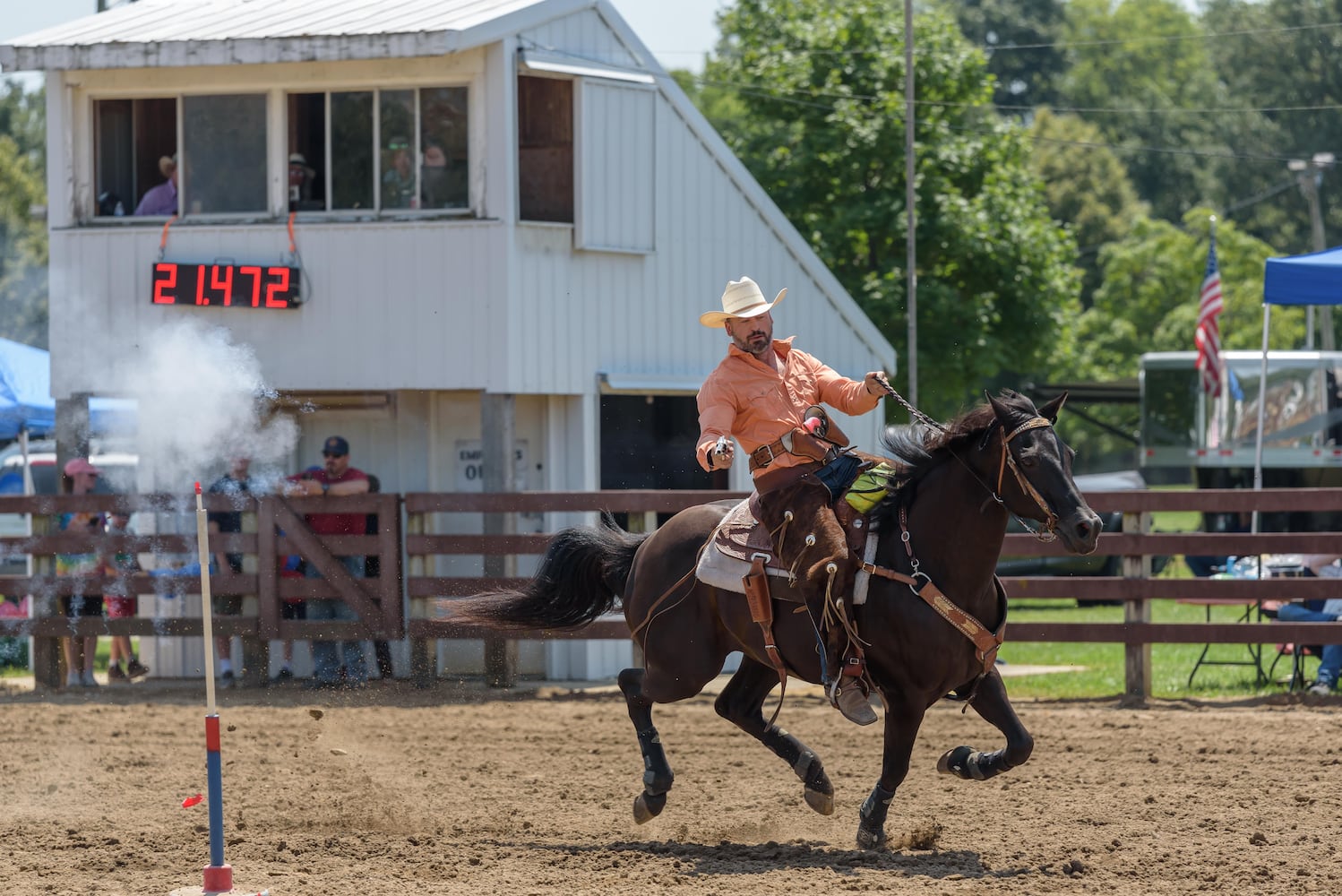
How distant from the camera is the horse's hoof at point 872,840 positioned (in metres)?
7.00

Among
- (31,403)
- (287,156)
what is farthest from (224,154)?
(31,403)

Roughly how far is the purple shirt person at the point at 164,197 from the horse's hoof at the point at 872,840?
9.29 m

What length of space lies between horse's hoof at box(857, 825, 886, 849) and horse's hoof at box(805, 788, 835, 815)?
0.40 meters

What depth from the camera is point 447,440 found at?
14.2m

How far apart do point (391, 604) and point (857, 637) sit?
246 inches

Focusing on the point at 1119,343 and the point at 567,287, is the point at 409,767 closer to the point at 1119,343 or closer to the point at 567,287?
the point at 567,287

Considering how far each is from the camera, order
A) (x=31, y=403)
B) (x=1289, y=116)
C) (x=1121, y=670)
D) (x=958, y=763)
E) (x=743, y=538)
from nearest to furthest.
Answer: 1. (x=958, y=763)
2. (x=743, y=538)
3. (x=1121, y=670)
4. (x=31, y=403)
5. (x=1289, y=116)

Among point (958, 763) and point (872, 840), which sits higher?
point (958, 763)

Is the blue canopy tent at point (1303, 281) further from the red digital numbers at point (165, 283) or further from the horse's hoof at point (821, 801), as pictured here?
the red digital numbers at point (165, 283)

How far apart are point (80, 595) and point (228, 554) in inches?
50.9

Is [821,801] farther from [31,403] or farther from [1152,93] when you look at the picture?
[1152,93]

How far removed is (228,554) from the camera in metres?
13.1

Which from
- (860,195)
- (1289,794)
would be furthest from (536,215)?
(860,195)

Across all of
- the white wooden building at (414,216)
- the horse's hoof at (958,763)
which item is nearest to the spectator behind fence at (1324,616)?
the white wooden building at (414,216)
